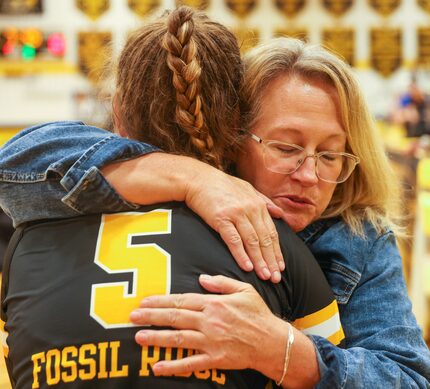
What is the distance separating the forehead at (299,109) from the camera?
1488mm

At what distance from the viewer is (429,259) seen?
3768mm

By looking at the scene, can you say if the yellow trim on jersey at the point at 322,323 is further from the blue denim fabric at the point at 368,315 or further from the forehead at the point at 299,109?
the forehead at the point at 299,109

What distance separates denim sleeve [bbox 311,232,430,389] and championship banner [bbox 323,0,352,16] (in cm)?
1027

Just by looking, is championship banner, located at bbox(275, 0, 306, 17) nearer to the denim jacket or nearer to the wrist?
the denim jacket

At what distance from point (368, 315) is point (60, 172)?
722 mm

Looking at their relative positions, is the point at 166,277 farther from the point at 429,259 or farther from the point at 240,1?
the point at 240,1

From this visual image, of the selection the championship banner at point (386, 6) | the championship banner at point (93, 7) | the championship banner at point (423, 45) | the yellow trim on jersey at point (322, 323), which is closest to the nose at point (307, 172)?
the yellow trim on jersey at point (322, 323)

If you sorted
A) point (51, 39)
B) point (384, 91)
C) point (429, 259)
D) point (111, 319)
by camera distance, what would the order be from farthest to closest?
1. point (384, 91)
2. point (51, 39)
3. point (429, 259)
4. point (111, 319)

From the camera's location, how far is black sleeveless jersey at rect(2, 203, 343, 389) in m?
1.06

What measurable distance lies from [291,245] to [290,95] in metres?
0.46

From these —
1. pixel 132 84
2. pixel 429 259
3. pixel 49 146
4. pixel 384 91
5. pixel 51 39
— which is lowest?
pixel 384 91

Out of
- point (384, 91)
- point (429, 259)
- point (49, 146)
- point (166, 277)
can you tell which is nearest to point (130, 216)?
point (166, 277)

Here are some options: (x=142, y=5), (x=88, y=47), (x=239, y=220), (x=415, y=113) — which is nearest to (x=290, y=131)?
(x=239, y=220)

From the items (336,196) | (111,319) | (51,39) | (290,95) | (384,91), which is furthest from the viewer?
(384,91)
